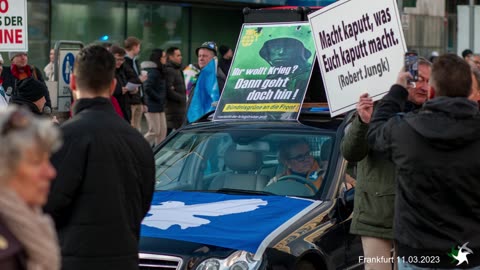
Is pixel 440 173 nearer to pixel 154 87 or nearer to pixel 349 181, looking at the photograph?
pixel 349 181

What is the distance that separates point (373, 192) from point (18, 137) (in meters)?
3.80

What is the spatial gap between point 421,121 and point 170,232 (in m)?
2.10

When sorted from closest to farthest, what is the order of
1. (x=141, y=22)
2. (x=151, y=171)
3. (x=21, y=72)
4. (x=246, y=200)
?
1. (x=151, y=171)
2. (x=246, y=200)
3. (x=21, y=72)
4. (x=141, y=22)

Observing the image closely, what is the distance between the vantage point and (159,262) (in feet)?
20.8

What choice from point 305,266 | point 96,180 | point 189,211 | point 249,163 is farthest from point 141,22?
point 96,180

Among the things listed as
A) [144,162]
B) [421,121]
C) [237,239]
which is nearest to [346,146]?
[237,239]

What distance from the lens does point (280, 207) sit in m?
7.08

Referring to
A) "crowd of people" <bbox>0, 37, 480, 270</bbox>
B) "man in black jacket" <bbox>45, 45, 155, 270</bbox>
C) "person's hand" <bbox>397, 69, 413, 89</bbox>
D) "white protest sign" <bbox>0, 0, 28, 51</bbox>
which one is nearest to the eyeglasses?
"crowd of people" <bbox>0, 37, 480, 270</bbox>

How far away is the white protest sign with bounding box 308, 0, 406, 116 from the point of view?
6625 mm

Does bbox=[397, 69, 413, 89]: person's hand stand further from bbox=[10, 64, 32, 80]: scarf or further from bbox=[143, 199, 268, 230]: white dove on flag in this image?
bbox=[10, 64, 32, 80]: scarf

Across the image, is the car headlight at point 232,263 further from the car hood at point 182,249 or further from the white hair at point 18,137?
the white hair at point 18,137

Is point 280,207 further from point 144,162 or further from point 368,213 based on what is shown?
point 144,162

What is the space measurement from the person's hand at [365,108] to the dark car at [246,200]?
936mm

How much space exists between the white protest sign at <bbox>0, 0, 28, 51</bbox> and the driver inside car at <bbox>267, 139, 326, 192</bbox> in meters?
3.36
